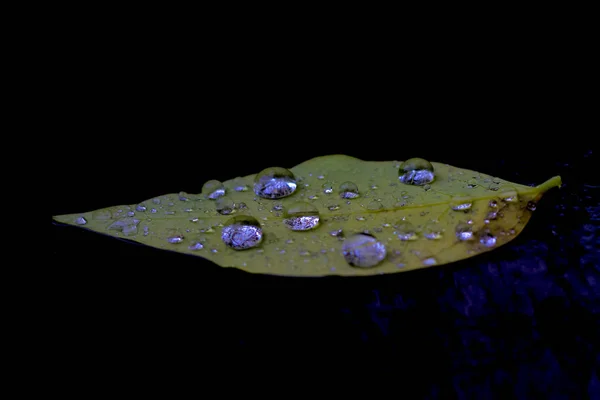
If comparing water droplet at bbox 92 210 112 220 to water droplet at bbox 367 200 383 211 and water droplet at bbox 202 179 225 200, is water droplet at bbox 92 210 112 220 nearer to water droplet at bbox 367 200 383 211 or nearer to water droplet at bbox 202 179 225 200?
water droplet at bbox 202 179 225 200

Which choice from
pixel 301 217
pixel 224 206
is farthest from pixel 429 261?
pixel 224 206

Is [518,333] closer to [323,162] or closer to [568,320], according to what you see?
[568,320]

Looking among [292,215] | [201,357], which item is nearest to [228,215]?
[292,215]

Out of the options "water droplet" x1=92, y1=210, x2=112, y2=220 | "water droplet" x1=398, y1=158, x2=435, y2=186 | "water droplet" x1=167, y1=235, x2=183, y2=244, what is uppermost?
"water droplet" x1=398, y1=158, x2=435, y2=186

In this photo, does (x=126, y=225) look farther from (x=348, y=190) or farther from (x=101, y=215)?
(x=348, y=190)

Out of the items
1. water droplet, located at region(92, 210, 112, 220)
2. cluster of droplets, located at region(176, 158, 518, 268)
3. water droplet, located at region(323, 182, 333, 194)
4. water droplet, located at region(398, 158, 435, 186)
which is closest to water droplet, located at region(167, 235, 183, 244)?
cluster of droplets, located at region(176, 158, 518, 268)

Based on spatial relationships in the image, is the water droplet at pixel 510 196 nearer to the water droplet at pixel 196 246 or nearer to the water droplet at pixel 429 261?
the water droplet at pixel 429 261

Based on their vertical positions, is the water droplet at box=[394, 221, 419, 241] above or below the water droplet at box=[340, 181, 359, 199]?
below
